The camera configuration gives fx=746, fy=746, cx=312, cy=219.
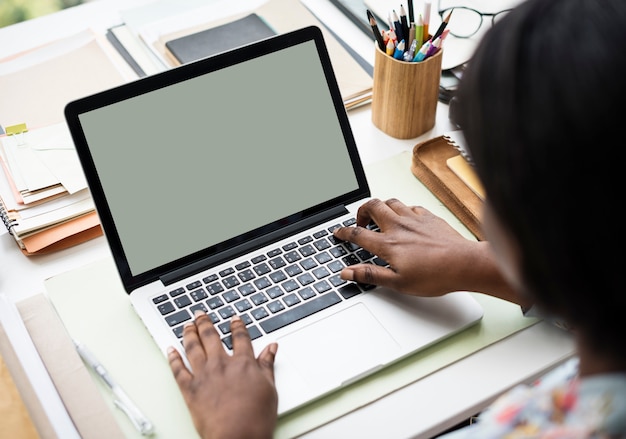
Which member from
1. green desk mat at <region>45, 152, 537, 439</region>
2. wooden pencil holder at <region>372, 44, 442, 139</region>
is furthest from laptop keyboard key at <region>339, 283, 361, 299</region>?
wooden pencil holder at <region>372, 44, 442, 139</region>

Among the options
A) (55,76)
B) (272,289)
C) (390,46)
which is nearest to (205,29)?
(55,76)

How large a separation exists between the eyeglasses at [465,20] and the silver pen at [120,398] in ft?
2.75

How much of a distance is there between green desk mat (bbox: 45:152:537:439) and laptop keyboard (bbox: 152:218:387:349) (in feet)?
0.17

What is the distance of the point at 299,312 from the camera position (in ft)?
2.87

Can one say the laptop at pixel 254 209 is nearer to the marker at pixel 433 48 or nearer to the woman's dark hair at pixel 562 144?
the marker at pixel 433 48

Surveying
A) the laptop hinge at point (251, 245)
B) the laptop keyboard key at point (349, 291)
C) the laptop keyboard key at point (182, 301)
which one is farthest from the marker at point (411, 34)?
the laptop keyboard key at point (182, 301)

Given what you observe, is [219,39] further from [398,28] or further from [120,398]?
[120,398]

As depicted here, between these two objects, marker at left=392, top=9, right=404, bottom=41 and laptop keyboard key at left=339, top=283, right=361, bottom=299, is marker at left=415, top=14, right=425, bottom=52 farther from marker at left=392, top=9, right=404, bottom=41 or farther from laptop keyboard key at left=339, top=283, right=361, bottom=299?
laptop keyboard key at left=339, top=283, right=361, bottom=299

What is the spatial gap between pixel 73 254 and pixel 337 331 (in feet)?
1.26

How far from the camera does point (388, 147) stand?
1.16m

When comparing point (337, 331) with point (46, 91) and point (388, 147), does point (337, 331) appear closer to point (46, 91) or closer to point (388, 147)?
point (388, 147)

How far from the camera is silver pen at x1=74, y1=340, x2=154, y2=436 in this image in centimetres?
78

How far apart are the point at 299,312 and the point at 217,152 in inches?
8.8

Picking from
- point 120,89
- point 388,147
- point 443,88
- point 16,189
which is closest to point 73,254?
point 16,189
